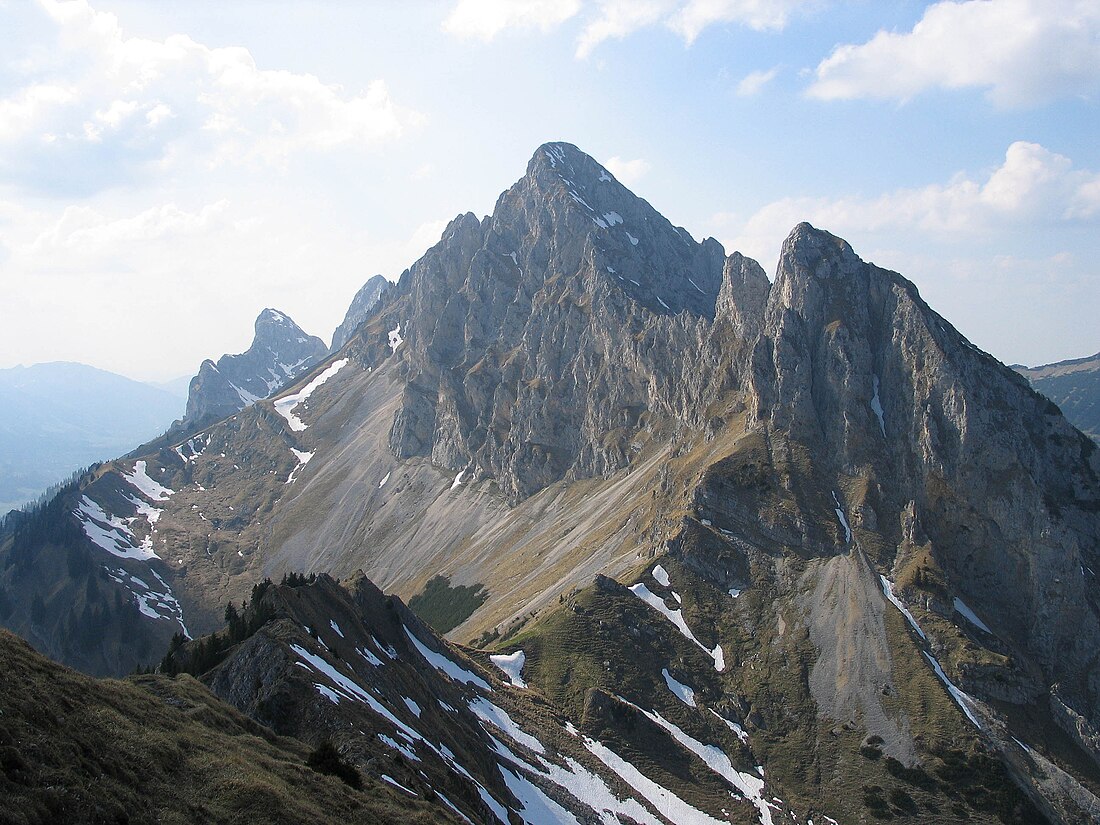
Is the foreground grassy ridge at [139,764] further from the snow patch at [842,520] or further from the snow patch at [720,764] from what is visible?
the snow patch at [842,520]

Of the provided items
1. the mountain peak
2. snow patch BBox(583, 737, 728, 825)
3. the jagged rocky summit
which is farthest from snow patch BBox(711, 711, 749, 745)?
the mountain peak

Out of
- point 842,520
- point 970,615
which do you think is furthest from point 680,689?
point 970,615

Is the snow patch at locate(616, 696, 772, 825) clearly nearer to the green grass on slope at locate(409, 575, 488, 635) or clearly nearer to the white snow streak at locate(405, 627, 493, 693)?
the white snow streak at locate(405, 627, 493, 693)

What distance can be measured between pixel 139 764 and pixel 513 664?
314 ft

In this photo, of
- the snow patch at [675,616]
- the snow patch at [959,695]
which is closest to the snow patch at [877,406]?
Result: the snow patch at [959,695]

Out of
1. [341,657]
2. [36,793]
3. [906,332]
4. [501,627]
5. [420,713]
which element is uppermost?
[906,332]

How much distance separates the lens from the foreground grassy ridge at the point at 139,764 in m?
25.0

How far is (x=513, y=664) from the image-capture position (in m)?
122

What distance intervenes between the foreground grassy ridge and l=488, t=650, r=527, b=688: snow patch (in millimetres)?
77956

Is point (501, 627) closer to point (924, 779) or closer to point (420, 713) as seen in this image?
point (924, 779)

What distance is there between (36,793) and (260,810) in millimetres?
8764

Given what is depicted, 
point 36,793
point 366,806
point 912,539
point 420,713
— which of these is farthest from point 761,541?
point 36,793

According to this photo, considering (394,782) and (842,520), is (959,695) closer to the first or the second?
(842,520)

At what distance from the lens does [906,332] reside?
6826 inches
